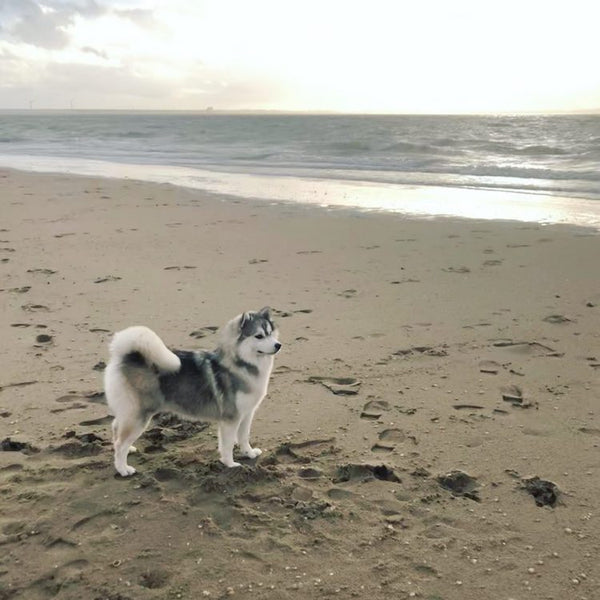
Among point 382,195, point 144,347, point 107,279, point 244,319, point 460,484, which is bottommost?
point 460,484

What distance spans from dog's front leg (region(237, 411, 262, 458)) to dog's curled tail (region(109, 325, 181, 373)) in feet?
2.08

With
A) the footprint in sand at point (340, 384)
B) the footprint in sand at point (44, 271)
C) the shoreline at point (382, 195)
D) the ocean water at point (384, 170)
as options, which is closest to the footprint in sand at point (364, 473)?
the footprint in sand at point (340, 384)

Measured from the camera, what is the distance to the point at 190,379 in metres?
3.59

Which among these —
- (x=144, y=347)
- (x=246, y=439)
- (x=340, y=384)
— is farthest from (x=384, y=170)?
(x=144, y=347)

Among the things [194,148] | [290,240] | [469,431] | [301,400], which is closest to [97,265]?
[290,240]

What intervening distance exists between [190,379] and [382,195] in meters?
11.5

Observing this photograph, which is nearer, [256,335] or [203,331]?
[256,335]

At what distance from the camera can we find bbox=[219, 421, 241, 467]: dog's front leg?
362 cm

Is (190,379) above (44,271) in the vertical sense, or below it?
above

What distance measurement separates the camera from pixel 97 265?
7.68 meters

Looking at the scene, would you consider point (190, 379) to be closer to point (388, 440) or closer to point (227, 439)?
point (227, 439)

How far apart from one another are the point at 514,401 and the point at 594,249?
4988 millimetres

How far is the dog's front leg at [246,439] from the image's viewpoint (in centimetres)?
378

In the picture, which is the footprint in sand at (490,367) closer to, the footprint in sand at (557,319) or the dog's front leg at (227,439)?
the footprint in sand at (557,319)
